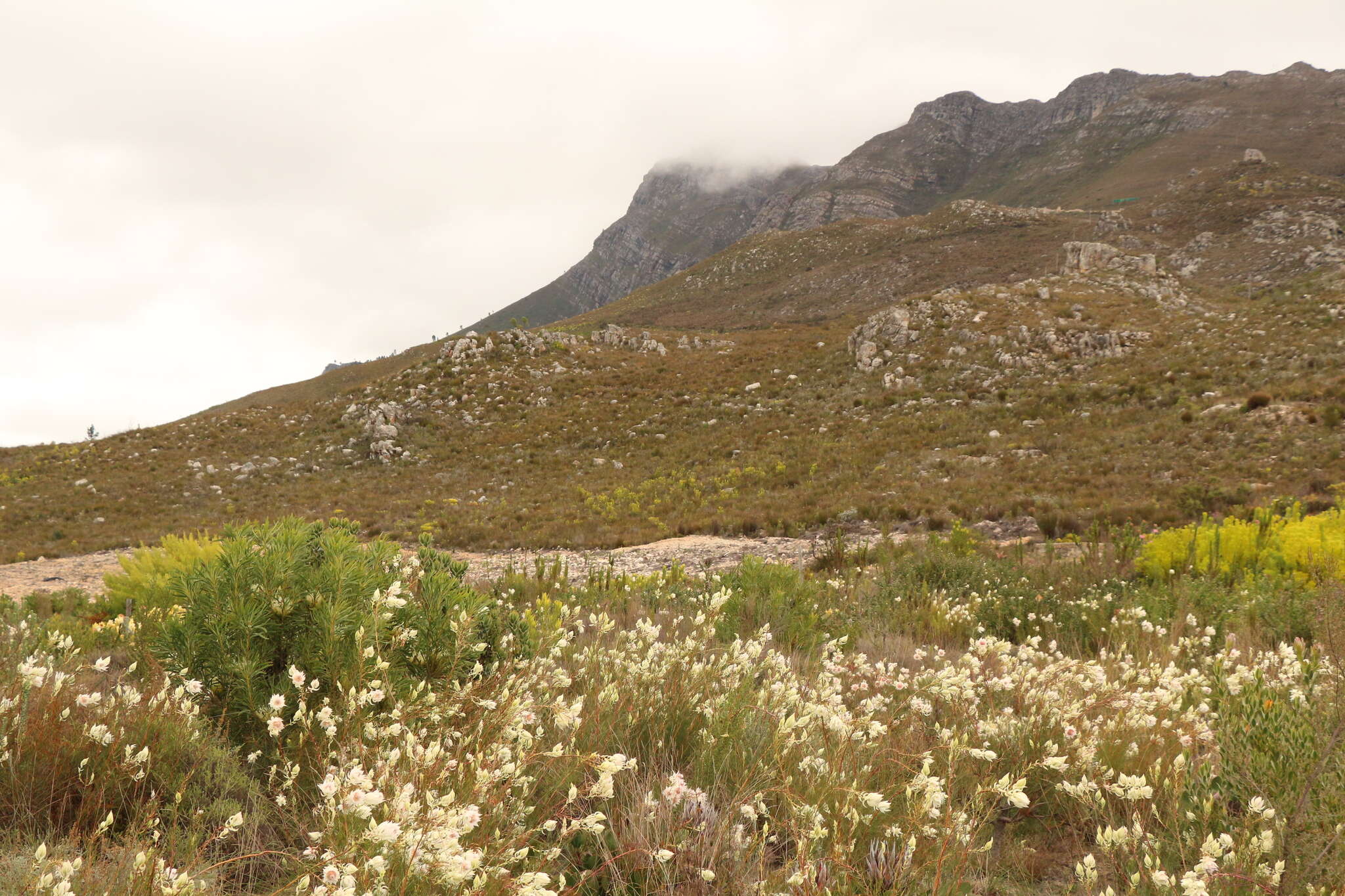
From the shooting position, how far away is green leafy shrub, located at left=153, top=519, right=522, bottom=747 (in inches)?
96.7

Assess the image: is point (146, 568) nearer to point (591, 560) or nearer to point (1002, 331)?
point (591, 560)

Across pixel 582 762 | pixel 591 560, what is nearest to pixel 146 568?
pixel 582 762

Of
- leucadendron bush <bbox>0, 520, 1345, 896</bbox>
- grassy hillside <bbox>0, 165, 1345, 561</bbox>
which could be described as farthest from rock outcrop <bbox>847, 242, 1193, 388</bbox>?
leucadendron bush <bbox>0, 520, 1345, 896</bbox>

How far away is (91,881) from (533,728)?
1370 mm

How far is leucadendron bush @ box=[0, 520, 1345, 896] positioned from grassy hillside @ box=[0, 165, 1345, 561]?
10759mm

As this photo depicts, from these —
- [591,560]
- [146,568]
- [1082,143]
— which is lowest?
[591,560]

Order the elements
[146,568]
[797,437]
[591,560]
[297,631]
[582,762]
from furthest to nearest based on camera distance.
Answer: [797,437] → [591,560] → [146,568] → [297,631] → [582,762]

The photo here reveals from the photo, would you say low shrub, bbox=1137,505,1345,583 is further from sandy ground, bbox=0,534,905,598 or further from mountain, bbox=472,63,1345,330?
mountain, bbox=472,63,1345,330

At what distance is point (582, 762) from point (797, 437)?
71.6 ft

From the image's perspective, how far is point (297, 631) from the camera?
2.70m

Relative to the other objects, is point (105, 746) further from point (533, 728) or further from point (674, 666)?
point (674, 666)

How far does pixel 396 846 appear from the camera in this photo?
1538mm

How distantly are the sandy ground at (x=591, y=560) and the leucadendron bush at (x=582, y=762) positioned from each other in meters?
7.01

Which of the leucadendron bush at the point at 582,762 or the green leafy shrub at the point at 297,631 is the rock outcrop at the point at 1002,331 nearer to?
the leucadendron bush at the point at 582,762
